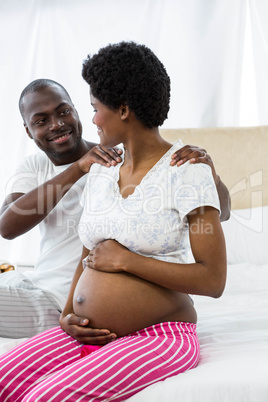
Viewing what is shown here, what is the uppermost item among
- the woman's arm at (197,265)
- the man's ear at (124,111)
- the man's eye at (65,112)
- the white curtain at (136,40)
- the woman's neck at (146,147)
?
the white curtain at (136,40)

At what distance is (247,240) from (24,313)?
134 centimetres

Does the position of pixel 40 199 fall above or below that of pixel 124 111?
below

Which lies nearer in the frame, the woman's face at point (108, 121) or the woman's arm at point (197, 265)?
the woman's arm at point (197, 265)

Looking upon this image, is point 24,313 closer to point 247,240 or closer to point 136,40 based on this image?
point 247,240

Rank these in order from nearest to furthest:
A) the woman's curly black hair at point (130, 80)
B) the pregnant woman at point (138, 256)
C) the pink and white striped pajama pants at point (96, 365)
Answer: the pink and white striped pajama pants at point (96, 365) < the pregnant woman at point (138, 256) < the woman's curly black hair at point (130, 80)

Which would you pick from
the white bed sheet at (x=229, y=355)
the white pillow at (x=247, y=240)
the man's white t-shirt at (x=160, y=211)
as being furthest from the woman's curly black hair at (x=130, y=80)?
the white pillow at (x=247, y=240)

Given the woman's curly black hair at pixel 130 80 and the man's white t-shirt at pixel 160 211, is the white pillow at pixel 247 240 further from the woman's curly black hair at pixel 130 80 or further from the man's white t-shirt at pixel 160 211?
the woman's curly black hair at pixel 130 80

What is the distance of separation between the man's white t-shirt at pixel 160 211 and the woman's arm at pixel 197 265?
2cm

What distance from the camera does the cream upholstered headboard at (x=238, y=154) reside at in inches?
117

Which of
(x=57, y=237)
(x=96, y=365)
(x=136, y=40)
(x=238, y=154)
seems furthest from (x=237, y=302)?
(x=136, y=40)

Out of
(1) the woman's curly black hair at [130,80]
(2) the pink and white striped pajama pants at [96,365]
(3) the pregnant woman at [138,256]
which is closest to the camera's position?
(2) the pink and white striped pajama pants at [96,365]

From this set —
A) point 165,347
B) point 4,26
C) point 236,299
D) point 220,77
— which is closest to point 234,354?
point 165,347

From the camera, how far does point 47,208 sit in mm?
1946

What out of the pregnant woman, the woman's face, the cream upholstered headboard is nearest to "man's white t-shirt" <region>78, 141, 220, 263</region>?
the pregnant woman
